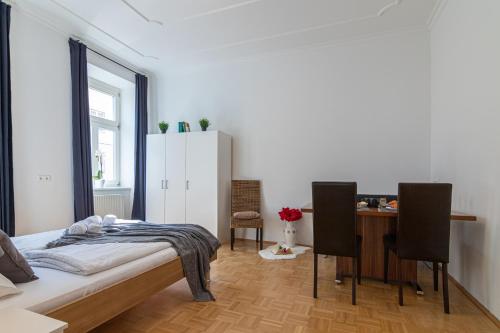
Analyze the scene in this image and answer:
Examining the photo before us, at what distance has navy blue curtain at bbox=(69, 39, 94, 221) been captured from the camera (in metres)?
3.57

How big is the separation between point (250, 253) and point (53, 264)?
8.01ft

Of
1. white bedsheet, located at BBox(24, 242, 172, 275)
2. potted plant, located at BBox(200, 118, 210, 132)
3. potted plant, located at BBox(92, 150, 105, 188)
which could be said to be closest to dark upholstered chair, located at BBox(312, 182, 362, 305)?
white bedsheet, located at BBox(24, 242, 172, 275)

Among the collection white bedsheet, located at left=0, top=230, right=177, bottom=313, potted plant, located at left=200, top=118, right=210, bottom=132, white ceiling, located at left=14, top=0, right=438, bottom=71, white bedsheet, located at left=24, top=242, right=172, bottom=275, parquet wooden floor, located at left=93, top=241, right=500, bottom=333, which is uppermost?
white ceiling, located at left=14, top=0, right=438, bottom=71

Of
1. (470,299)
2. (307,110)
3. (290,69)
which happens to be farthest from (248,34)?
(470,299)

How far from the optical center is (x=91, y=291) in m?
1.48

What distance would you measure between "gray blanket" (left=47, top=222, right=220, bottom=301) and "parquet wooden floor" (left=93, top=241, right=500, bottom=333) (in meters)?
0.20

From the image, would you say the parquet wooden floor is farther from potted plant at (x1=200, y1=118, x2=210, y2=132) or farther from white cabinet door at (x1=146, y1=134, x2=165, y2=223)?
potted plant at (x1=200, y1=118, x2=210, y2=132)

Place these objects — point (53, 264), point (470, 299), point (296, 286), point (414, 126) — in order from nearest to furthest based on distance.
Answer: point (53, 264) < point (470, 299) < point (296, 286) < point (414, 126)

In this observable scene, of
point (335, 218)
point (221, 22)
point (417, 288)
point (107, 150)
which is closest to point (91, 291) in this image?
point (335, 218)

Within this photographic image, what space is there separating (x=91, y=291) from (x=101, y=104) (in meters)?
3.85

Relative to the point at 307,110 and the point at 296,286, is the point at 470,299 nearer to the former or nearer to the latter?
the point at 296,286

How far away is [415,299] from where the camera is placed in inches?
91.9

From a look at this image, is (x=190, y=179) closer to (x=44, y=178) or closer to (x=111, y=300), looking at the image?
(x=44, y=178)

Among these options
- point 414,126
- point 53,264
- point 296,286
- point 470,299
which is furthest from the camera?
point 414,126
